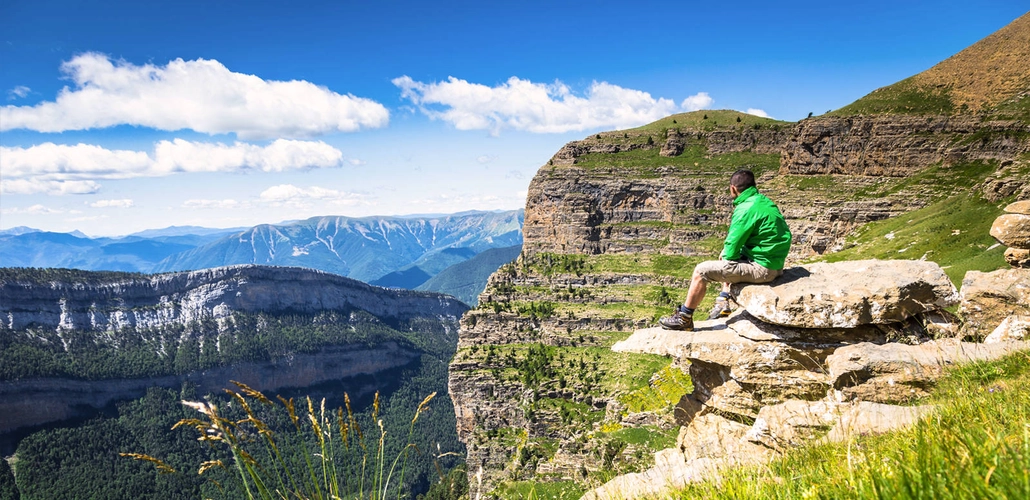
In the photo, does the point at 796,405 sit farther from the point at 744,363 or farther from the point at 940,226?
the point at 940,226

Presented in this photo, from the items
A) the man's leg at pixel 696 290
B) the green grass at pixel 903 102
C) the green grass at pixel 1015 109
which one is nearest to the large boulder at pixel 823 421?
the man's leg at pixel 696 290

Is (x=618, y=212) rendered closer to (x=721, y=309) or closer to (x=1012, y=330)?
(x=721, y=309)

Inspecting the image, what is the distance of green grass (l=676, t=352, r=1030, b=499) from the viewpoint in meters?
2.48

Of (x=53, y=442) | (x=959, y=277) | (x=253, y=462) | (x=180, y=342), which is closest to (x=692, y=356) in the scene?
(x=253, y=462)

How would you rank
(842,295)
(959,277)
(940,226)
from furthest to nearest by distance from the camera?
(940,226), (959,277), (842,295)

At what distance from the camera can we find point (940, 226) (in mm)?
35844

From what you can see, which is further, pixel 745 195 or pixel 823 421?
pixel 745 195

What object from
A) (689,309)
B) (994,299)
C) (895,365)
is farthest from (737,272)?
(994,299)

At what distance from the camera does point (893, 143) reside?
61969 mm

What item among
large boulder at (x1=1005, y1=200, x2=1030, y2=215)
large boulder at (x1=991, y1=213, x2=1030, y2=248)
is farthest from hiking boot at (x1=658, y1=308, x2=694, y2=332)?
large boulder at (x1=1005, y1=200, x2=1030, y2=215)

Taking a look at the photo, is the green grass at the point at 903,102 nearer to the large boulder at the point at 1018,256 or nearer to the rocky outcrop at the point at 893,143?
the rocky outcrop at the point at 893,143

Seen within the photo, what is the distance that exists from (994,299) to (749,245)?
15.6 feet

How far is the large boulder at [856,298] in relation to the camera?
874 centimetres

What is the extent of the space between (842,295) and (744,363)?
7.14ft
